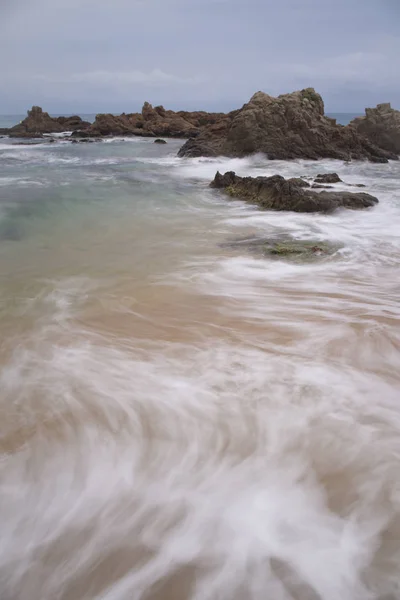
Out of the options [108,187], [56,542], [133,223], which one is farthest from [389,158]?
[56,542]

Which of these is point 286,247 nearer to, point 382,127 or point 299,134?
point 299,134

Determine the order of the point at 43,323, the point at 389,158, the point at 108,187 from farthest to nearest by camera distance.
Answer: the point at 389,158 < the point at 108,187 < the point at 43,323

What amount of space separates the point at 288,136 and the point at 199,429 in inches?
722

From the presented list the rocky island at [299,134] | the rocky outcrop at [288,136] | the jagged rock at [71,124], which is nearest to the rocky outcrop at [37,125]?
the jagged rock at [71,124]

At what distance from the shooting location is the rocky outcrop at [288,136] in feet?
60.1

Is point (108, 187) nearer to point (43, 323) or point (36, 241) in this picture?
point (36, 241)

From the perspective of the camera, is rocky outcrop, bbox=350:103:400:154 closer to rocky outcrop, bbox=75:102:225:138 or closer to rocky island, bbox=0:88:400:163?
rocky island, bbox=0:88:400:163

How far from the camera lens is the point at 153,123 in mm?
42094

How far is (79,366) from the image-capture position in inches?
135

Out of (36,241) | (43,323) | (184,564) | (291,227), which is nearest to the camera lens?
(184,564)

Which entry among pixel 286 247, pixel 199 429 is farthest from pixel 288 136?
pixel 199 429

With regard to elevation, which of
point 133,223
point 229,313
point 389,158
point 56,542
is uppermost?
point 389,158

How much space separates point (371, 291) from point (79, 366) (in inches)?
131

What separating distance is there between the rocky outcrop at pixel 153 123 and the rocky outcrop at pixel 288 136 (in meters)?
18.2
